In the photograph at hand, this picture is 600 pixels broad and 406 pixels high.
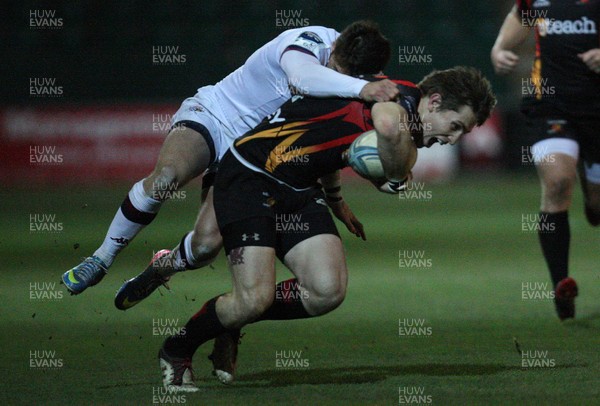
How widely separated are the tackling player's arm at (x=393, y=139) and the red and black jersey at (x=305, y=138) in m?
0.42

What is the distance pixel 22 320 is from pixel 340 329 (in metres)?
2.32

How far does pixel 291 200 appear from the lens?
5.47m

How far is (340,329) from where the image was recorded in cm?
708

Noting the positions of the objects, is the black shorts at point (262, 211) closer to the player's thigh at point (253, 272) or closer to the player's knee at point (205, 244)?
the player's thigh at point (253, 272)

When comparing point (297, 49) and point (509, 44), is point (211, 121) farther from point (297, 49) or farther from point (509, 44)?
point (509, 44)

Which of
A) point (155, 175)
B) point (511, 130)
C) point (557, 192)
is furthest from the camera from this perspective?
point (511, 130)

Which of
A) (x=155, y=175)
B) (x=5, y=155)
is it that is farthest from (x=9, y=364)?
(x=5, y=155)

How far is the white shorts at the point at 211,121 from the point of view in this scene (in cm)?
633

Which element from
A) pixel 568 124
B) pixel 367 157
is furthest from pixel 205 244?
pixel 568 124

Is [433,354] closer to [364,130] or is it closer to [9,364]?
[364,130]

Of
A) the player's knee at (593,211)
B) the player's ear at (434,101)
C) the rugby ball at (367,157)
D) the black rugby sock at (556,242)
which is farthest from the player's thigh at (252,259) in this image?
the player's knee at (593,211)

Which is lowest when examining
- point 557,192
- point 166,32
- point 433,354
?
point 433,354

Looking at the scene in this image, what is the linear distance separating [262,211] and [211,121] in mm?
1236

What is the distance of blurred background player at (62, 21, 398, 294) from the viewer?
5.67 m
